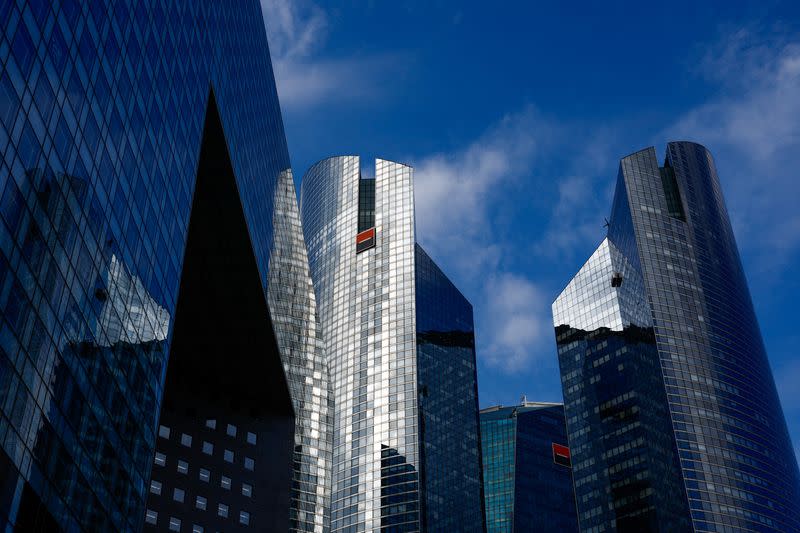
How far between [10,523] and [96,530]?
1099cm

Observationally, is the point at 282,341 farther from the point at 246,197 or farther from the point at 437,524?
the point at 437,524

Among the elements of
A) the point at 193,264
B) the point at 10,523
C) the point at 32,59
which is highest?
the point at 193,264

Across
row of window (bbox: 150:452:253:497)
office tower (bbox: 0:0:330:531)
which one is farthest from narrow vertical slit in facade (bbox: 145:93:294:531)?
office tower (bbox: 0:0:330:531)

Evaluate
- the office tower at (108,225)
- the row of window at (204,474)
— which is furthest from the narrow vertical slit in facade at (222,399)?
the office tower at (108,225)

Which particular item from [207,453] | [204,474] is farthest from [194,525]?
[207,453]

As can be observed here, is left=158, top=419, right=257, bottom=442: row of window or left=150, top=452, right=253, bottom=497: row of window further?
left=158, top=419, right=257, bottom=442: row of window

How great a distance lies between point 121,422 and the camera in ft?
175

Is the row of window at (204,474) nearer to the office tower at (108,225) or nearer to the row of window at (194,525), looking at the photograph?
the row of window at (194,525)

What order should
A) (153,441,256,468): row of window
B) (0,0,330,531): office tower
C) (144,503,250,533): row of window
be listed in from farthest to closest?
1. (153,441,256,468): row of window
2. (144,503,250,533): row of window
3. (0,0,330,531): office tower

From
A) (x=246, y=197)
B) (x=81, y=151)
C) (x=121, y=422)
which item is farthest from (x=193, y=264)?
(x=81, y=151)

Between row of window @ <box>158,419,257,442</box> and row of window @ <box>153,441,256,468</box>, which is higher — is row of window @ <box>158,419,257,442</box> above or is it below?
above

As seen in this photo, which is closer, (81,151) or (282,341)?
(81,151)

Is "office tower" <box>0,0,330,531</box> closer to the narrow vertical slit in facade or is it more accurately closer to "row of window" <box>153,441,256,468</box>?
the narrow vertical slit in facade

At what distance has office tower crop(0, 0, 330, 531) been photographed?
3969cm
